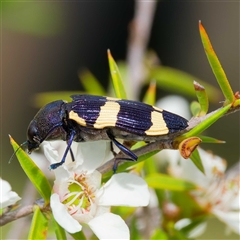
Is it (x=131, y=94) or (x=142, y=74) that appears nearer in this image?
(x=131, y=94)

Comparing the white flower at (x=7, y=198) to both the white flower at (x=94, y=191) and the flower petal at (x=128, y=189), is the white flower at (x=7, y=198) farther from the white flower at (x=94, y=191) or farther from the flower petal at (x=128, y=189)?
the flower petal at (x=128, y=189)

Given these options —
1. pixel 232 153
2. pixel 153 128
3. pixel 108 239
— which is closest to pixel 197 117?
pixel 153 128

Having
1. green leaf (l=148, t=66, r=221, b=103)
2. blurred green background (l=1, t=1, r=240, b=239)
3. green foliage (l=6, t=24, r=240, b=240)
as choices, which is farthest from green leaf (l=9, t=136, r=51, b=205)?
blurred green background (l=1, t=1, r=240, b=239)

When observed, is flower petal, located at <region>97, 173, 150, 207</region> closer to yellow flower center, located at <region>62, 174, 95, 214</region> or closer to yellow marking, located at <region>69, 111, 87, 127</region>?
yellow flower center, located at <region>62, 174, 95, 214</region>

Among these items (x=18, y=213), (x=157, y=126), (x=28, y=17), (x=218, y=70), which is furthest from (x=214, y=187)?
(x=28, y=17)

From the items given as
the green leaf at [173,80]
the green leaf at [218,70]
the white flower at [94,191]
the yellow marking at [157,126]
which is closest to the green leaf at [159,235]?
the white flower at [94,191]

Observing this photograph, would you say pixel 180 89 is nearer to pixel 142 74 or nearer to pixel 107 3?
pixel 142 74
